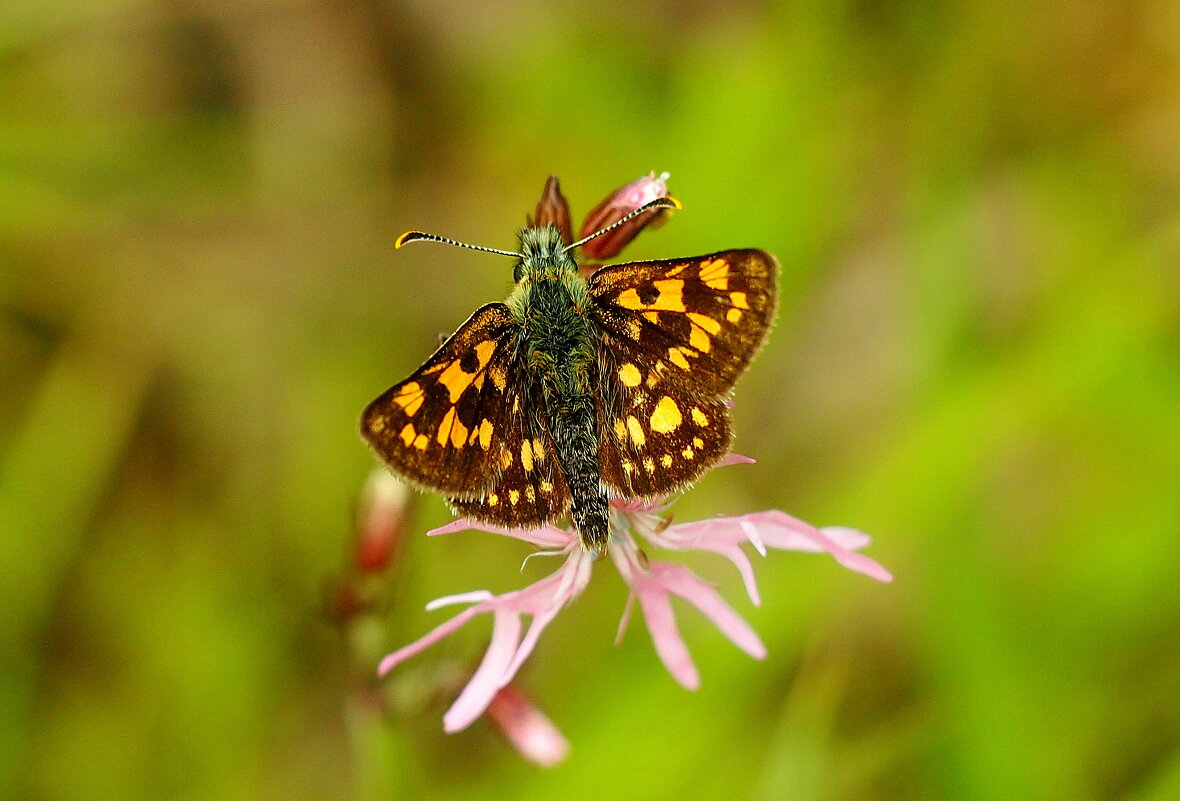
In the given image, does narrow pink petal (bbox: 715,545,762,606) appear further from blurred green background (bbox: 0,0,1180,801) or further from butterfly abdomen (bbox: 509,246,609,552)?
blurred green background (bbox: 0,0,1180,801)

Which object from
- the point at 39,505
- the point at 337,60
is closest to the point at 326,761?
the point at 39,505

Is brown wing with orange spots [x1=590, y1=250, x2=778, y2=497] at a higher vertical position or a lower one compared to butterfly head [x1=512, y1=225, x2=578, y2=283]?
lower

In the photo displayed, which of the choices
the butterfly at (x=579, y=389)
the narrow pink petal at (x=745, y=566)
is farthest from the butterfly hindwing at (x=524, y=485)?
→ the narrow pink petal at (x=745, y=566)

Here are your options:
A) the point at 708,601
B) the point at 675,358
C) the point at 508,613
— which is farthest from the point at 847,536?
the point at 508,613

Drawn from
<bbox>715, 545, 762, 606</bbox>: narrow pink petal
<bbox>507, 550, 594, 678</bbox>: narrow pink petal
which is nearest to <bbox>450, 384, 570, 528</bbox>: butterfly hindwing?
<bbox>507, 550, 594, 678</bbox>: narrow pink petal

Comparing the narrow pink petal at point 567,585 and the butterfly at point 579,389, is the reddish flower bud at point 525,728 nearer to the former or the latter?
the narrow pink petal at point 567,585

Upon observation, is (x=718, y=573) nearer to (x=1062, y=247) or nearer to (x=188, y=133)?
(x=1062, y=247)
